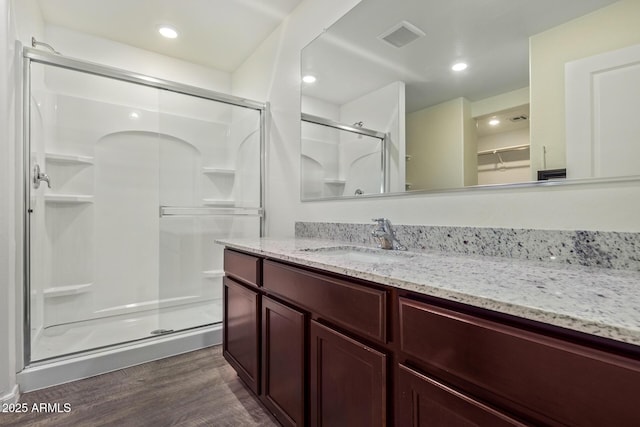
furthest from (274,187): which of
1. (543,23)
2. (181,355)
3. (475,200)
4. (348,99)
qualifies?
(543,23)

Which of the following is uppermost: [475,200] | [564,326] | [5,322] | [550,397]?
[475,200]

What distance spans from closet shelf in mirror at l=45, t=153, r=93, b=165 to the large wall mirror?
1.97 meters

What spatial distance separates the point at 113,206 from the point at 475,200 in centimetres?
280

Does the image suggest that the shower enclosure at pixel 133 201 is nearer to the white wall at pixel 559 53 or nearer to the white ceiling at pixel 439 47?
the white ceiling at pixel 439 47

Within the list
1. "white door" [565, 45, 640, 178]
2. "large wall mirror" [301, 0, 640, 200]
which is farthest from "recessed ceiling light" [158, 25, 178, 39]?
"white door" [565, 45, 640, 178]

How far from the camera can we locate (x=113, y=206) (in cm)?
260

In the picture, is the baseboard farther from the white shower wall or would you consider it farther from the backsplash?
the backsplash

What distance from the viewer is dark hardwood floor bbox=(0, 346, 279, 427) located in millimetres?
1377

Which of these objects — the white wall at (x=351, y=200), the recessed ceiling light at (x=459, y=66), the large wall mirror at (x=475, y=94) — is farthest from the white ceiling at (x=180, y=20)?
the recessed ceiling light at (x=459, y=66)

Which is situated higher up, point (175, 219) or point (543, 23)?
point (543, 23)

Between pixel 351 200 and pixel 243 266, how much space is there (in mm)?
705

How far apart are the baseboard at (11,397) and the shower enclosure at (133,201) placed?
0.38 metres

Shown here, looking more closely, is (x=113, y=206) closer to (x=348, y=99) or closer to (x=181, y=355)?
(x=181, y=355)

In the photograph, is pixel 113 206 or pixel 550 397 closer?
pixel 550 397
